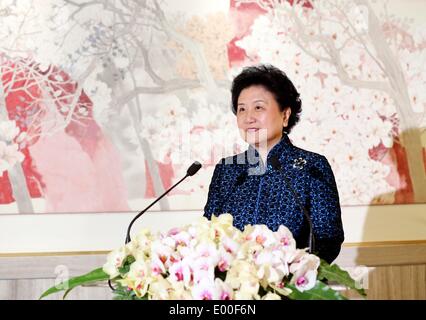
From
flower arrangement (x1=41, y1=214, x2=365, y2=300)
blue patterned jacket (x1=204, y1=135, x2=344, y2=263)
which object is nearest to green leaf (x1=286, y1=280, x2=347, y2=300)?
flower arrangement (x1=41, y1=214, x2=365, y2=300)

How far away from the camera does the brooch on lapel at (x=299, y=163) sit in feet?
6.73

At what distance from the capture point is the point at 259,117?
2102mm

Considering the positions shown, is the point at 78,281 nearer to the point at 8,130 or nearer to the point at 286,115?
the point at 286,115

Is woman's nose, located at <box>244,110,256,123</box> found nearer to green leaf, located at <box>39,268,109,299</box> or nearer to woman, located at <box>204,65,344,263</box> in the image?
woman, located at <box>204,65,344,263</box>

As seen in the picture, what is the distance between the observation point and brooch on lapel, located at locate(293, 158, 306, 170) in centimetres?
205

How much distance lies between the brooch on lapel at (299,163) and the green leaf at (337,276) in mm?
881

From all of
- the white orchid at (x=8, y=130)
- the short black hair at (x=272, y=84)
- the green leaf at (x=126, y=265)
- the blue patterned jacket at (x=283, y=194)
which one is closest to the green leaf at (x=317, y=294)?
the green leaf at (x=126, y=265)

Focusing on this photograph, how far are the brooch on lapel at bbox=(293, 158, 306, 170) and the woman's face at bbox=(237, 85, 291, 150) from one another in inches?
4.2

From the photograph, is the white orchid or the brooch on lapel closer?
the brooch on lapel

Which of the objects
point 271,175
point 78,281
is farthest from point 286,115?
point 78,281

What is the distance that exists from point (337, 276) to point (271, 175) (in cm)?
92

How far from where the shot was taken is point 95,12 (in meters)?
2.82
